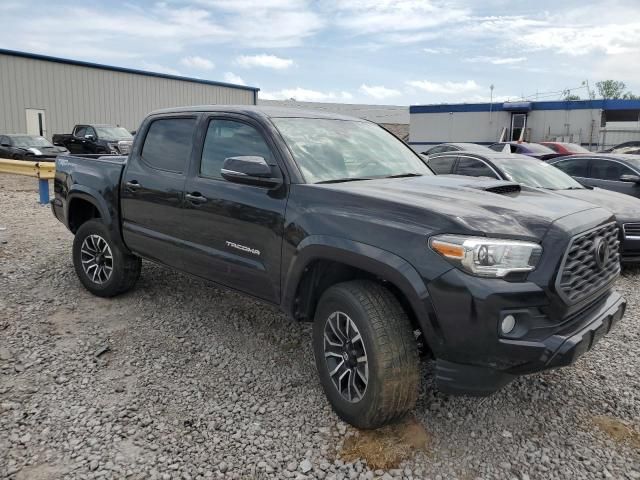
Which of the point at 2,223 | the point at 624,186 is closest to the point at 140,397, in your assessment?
the point at 2,223

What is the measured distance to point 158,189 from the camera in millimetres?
4309

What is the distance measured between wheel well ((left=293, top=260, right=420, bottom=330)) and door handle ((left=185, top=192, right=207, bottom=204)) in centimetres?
111

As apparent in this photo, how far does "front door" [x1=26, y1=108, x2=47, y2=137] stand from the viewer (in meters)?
27.7

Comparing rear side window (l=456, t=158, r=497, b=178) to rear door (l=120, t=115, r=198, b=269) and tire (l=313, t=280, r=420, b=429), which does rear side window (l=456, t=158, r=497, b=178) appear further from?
tire (l=313, t=280, r=420, b=429)

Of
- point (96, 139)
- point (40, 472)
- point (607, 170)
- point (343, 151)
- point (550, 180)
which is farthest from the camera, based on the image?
point (96, 139)

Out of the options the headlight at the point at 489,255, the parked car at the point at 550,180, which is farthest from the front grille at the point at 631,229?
the headlight at the point at 489,255

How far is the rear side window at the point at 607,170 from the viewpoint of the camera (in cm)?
867

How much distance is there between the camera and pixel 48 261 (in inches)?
240

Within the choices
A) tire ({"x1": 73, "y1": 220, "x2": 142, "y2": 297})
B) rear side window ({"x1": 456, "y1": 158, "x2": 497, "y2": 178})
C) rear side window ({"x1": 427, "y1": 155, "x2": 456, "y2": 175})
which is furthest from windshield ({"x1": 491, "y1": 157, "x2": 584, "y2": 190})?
tire ({"x1": 73, "y1": 220, "x2": 142, "y2": 297})

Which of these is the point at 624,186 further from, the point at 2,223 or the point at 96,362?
the point at 2,223

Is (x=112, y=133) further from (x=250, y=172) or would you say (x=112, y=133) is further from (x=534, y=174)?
(x=250, y=172)

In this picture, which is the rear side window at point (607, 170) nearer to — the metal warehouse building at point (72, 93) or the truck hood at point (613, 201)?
the truck hood at point (613, 201)

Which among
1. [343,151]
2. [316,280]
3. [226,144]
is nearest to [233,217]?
[226,144]

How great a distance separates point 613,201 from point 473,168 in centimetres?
197
